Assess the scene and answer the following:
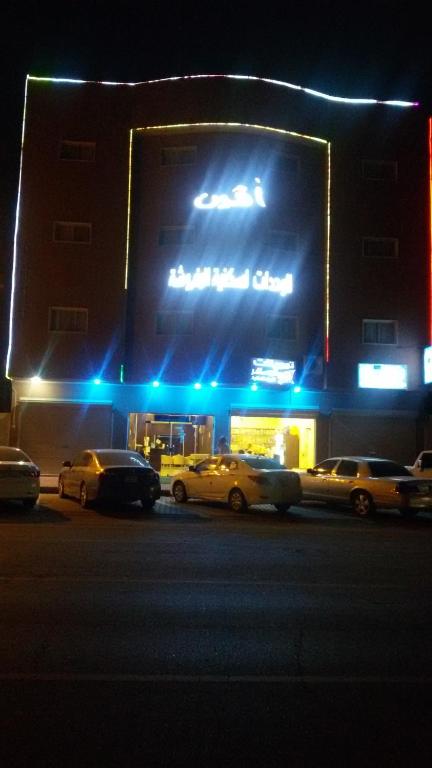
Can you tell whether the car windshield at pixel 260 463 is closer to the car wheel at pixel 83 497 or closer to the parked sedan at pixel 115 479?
the parked sedan at pixel 115 479

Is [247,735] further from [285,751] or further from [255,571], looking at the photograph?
[255,571]

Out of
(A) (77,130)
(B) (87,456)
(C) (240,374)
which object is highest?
(A) (77,130)

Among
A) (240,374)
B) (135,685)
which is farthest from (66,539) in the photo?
(240,374)

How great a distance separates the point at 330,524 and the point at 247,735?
11102 millimetres

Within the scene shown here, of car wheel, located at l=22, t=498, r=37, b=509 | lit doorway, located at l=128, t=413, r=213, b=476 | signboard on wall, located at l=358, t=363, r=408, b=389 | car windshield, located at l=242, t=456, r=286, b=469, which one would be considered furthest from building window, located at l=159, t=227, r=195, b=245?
car wheel, located at l=22, t=498, r=37, b=509

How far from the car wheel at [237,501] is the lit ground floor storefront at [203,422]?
8244mm

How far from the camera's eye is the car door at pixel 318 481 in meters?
18.0

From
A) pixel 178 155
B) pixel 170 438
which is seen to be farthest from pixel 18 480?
pixel 178 155

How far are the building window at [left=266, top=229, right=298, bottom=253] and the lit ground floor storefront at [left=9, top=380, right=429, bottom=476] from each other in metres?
5.60

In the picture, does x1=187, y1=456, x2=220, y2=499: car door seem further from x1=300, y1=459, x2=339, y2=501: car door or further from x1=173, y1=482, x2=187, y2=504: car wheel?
x1=300, y1=459, x2=339, y2=501: car door

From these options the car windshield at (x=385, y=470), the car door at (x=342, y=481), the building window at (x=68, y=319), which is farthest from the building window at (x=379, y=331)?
the building window at (x=68, y=319)

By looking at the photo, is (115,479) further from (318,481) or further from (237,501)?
(318,481)

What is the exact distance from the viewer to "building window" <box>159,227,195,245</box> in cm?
2612

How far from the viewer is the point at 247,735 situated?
4.18 meters
